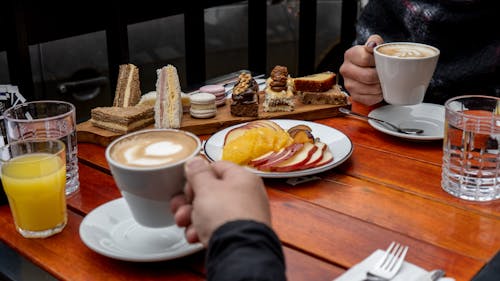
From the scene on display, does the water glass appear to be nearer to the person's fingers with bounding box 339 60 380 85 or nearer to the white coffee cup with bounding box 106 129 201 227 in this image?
the person's fingers with bounding box 339 60 380 85

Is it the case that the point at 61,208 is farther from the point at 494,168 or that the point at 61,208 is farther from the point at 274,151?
the point at 494,168

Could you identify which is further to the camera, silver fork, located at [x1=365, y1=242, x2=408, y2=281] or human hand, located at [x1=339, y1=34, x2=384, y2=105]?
human hand, located at [x1=339, y1=34, x2=384, y2=105]

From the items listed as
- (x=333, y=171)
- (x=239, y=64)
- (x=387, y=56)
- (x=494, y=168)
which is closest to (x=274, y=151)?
(x=333, y=171)

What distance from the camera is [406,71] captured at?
1.44 metres

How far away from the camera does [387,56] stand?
144 cm

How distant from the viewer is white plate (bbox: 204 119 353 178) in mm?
1314

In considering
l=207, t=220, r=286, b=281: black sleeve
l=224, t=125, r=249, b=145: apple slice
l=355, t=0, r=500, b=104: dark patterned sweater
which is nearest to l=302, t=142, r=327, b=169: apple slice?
l=224, t=125, r=249, b=145: apple slice

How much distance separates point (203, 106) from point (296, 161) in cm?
40

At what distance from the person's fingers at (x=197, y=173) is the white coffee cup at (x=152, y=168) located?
0.02 meters

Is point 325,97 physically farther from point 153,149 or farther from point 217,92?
point 153,149

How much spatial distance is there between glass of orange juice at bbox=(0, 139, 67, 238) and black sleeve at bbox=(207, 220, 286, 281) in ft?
1.39

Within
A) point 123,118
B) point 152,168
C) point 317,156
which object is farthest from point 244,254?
point 123,118

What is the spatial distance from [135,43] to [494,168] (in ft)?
6.72

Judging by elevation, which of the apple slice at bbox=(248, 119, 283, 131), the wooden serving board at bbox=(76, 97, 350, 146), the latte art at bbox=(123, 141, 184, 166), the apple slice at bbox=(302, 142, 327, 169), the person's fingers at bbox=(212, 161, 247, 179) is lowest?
the wooden serving board at bbox=(76, 97, 350, 146)
